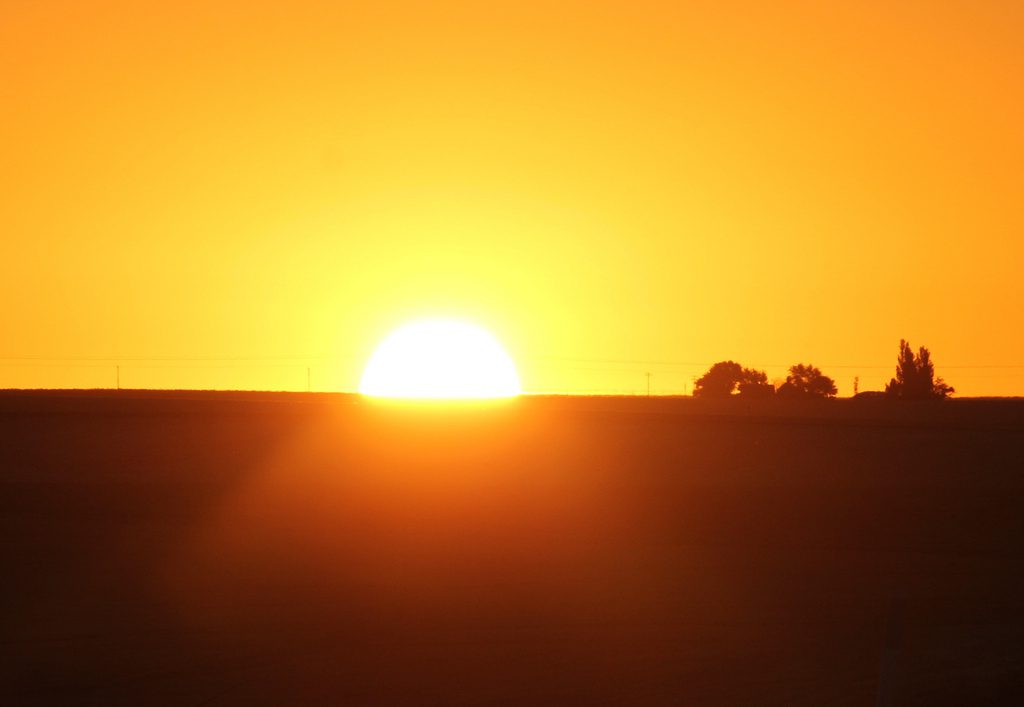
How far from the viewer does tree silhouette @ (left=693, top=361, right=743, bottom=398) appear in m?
135

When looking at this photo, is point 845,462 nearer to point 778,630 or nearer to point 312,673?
point 778,630

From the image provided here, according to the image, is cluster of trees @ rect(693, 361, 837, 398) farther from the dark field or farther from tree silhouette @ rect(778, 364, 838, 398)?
the dark field

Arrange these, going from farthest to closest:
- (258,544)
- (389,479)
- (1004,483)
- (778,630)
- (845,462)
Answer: (845,462), (1004,483), (389,479), (258,544), (778,630)

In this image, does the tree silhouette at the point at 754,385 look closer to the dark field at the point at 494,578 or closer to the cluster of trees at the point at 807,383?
the cluster of trees at the point at 807,383

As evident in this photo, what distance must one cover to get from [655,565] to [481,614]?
470 centimetres

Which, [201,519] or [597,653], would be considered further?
[201,519]

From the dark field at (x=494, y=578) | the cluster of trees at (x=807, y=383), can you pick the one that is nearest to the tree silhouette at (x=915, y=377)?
the cluster of trees at (x=807, y=383)

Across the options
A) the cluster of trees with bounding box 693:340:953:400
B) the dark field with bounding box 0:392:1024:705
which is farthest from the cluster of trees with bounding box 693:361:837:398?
the dark field with bounding box 0:392:1024:705

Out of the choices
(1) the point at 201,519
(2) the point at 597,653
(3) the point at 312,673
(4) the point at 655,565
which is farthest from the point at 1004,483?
(3) the point at 312,673

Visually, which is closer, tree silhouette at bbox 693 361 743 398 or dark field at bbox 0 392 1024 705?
dark field at bbox 0 392 1024 705

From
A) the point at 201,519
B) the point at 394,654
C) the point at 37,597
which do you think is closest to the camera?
the point at 394,654

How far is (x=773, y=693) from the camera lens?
1420 centimetres

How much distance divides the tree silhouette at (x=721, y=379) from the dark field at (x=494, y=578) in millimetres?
89533

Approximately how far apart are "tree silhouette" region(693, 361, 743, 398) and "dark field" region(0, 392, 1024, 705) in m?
89.5
